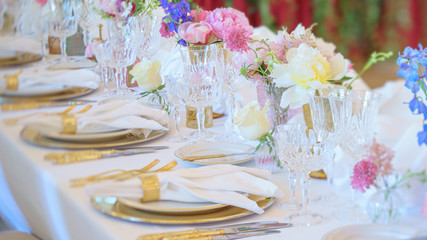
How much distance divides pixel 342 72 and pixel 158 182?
0.50 m

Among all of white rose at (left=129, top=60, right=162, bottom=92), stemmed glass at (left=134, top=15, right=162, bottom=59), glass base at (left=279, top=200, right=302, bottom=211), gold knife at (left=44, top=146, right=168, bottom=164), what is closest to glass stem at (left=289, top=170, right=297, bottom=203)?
glass base at (left=279, top=200, right=302, bottom=211)

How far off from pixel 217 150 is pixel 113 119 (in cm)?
24

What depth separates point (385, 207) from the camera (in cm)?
98

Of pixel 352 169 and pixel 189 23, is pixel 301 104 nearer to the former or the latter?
pixel 352 169

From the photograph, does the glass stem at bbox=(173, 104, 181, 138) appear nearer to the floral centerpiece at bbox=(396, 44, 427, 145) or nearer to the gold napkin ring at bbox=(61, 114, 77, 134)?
the gold napkin ring at bbox=(61, 114, 77, 134)

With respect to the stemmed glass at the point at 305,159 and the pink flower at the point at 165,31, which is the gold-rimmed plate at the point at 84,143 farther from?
the stemmed glass at the point at 305,159

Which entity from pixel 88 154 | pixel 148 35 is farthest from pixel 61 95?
pixel 148 35

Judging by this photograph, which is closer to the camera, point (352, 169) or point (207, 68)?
point (352, 169)

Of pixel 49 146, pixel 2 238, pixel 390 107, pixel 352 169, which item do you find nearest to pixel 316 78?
pixel 352 169

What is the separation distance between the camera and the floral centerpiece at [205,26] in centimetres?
145

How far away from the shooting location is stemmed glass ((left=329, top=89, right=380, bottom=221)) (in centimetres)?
109

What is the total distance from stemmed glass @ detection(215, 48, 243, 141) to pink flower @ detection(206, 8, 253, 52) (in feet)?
0.11

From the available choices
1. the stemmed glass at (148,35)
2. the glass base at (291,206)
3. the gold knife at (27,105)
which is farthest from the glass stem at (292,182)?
the stemmed glass at (148,35)

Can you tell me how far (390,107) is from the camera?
2.35 meters
